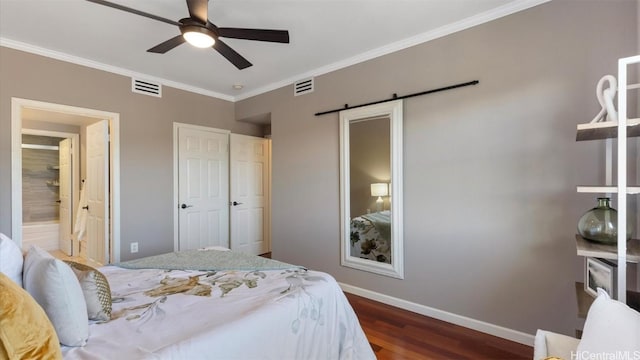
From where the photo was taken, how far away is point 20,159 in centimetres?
295

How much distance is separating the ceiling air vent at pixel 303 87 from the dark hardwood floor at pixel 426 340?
2514 mm

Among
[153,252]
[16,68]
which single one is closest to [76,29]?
[16,68]

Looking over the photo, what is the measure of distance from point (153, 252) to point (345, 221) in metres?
2.44

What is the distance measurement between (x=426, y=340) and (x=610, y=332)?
62.2 inches

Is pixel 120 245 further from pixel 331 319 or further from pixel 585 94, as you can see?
pixel 585 94

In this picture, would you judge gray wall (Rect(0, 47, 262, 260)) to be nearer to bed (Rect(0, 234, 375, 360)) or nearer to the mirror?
bed (Rect(0, 234, 375, 360))

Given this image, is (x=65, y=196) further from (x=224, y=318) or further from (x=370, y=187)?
(x=224, y=318)

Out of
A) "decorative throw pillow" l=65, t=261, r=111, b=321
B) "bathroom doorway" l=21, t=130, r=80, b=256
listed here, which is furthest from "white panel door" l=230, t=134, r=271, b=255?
"decorative throw pillow" l=65, t=261, r=111, b=321

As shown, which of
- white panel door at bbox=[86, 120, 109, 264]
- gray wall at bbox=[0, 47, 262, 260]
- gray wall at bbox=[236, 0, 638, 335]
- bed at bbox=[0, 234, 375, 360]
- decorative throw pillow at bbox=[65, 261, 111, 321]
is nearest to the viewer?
bed at bbox=[0, 234, 375, 360]

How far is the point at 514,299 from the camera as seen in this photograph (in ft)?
7.61

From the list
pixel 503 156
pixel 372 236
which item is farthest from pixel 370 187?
pixel 503 156

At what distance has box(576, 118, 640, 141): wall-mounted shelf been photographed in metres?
1.50

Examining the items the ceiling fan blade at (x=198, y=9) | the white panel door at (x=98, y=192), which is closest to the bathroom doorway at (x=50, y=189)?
the white panel door at (x=98, y=192)

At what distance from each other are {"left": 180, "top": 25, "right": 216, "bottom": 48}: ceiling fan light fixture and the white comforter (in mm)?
1524
